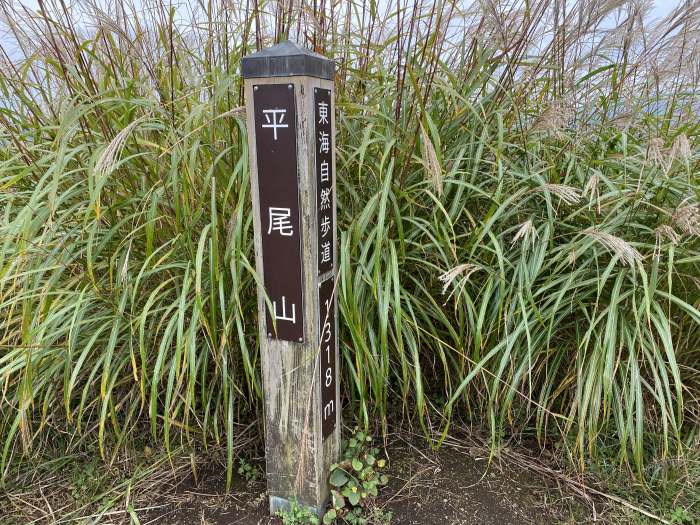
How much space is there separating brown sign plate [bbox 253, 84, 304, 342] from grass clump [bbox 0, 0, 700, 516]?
0.15 metres

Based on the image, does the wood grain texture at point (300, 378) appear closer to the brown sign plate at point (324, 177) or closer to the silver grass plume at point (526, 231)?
the brown sign plate at point (324, 177)

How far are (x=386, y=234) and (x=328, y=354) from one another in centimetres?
42

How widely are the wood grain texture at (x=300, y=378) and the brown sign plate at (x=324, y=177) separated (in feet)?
0.08

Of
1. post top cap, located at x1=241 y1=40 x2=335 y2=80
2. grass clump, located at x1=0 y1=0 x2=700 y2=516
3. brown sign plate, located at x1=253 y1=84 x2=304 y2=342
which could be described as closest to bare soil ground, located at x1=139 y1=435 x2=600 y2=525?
grass clump, located at x1=0 y1=0 x2=700 y2=516

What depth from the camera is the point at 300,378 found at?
1462 millimetres

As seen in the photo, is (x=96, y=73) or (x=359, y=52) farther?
(x=96, y=73)

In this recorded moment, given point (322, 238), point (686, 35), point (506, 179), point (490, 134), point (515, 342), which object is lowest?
point (515, 342)

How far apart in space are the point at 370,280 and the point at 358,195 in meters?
0.37

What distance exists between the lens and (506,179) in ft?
6.09

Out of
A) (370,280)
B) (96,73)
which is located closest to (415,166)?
(370,280)

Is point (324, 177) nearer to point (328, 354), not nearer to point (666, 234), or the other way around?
point (328, 354)

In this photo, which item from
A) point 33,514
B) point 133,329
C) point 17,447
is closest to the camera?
point 133,329

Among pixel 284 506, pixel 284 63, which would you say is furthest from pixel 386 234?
pixel 284 506

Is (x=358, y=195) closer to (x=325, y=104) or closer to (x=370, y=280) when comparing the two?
(x=370, y=280)
